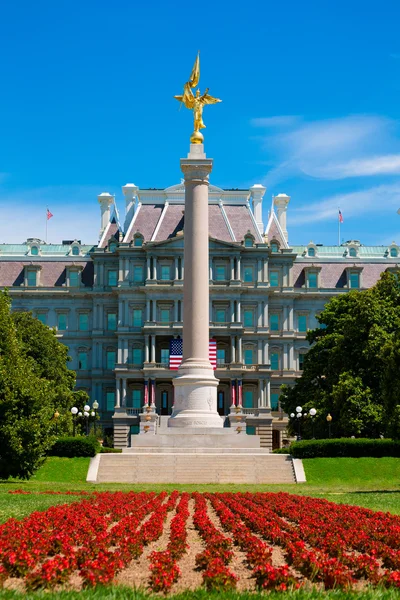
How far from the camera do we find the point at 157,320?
83.9m

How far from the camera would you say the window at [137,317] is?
8500 centimetres

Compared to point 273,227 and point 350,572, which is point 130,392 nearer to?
point 273,227

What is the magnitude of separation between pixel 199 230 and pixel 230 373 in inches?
1433

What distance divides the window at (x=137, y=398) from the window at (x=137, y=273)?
11845 millimetres

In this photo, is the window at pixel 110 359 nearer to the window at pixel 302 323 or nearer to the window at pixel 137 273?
the window at pixel 137 273

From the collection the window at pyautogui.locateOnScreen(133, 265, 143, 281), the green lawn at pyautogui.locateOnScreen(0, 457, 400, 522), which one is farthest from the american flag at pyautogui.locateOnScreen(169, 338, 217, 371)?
the green lawn at pyautogui.locateOnScreen(0, 457, 400, 522)

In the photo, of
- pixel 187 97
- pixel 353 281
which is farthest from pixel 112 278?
pixel 187 97

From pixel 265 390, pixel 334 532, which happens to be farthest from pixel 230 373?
pixel 334 532

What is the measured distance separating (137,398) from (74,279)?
15.7m

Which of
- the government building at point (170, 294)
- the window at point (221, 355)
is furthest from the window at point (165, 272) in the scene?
the window at point (221, 355)

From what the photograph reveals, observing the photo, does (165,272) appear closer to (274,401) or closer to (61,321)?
(61,321)

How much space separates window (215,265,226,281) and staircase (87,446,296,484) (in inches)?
1684

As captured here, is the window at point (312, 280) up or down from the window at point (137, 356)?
up

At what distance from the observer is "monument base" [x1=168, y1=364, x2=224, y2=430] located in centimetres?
4516
